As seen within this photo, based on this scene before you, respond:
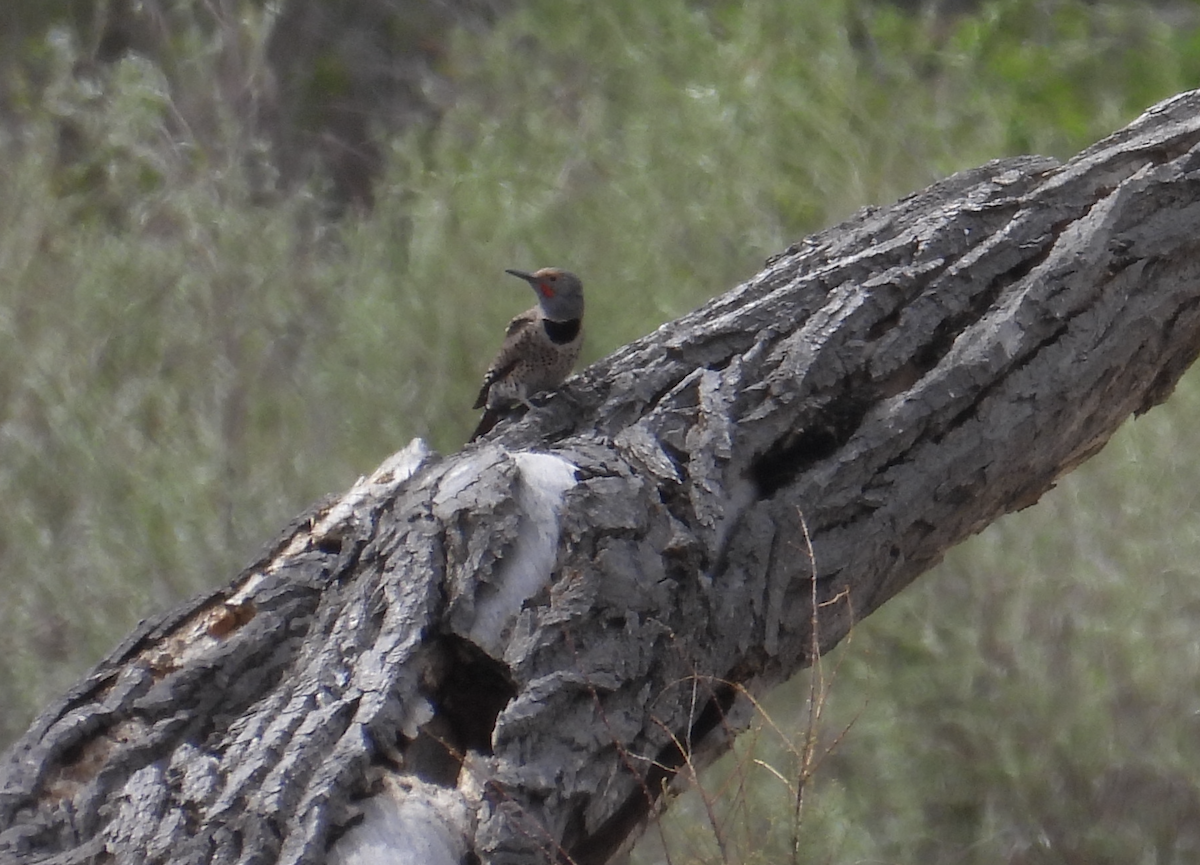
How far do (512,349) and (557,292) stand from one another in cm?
48

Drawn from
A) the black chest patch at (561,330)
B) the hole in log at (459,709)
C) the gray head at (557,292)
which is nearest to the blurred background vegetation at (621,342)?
the gray head at (557,292)

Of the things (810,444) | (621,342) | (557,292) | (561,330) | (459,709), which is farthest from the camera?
(621,342)

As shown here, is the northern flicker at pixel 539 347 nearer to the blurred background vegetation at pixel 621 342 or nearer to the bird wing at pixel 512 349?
the bird wing at pixel 512 349

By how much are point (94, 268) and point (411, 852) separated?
4.61 metres

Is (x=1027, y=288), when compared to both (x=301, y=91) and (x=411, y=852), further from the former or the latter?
(x=301, y=91)

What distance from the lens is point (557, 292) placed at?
180 inches

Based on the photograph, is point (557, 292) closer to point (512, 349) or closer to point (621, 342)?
point (512, 349)

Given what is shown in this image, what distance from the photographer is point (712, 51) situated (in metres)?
6.29

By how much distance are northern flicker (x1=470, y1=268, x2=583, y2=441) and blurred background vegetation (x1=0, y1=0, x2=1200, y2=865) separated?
3.45 ft

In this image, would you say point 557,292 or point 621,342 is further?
point 621,342

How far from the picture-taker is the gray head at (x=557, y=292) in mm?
4496

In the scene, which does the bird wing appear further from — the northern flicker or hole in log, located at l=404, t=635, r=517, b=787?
hole in log, located at l=404, t=635, r=517, b=787

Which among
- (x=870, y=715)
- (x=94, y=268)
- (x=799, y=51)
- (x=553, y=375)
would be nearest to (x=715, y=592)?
(x=553, y=375)

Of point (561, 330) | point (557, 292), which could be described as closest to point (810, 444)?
point (561, 330)
